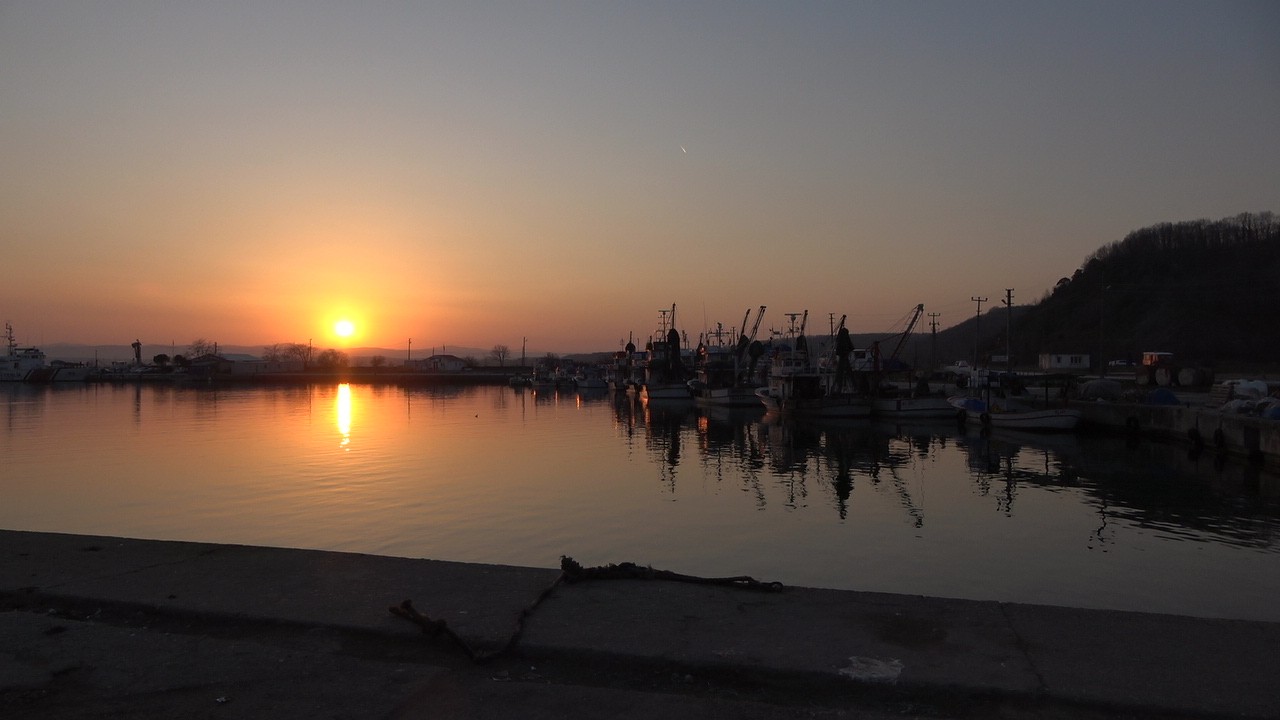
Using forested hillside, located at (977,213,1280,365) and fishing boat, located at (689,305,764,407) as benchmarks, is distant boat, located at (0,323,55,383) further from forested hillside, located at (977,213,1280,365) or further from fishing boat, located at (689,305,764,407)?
forested hillside, located at (977,213,1280,365)

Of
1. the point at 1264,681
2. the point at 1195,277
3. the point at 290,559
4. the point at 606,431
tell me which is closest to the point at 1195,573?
the point at 1264,681

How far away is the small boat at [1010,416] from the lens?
162 feet

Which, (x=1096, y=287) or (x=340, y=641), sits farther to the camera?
(x=1096, y=287)

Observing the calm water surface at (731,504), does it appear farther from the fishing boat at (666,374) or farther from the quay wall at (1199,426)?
the fishing boat at (666,374)

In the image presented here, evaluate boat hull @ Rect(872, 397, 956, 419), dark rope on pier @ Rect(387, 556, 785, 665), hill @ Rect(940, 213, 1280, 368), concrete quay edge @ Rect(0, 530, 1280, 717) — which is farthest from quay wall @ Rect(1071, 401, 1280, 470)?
hill @ Rect(940, 213, 1280, 368)

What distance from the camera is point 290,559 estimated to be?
9055mm

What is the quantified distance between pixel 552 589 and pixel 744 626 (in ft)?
5.94

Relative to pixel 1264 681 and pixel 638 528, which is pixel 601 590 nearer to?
pixel 1264 681

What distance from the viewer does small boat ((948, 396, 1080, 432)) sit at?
49469 mm

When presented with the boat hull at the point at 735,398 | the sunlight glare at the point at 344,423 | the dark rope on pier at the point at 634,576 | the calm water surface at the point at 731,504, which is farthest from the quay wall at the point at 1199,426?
the sunlight glare at the point at 344,423

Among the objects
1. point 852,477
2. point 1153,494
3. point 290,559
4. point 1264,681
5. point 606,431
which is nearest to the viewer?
point 1264,681

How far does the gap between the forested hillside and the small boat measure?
225ft

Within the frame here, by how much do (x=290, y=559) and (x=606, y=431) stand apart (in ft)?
151

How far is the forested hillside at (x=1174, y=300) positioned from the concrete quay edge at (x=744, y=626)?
119686 mm
